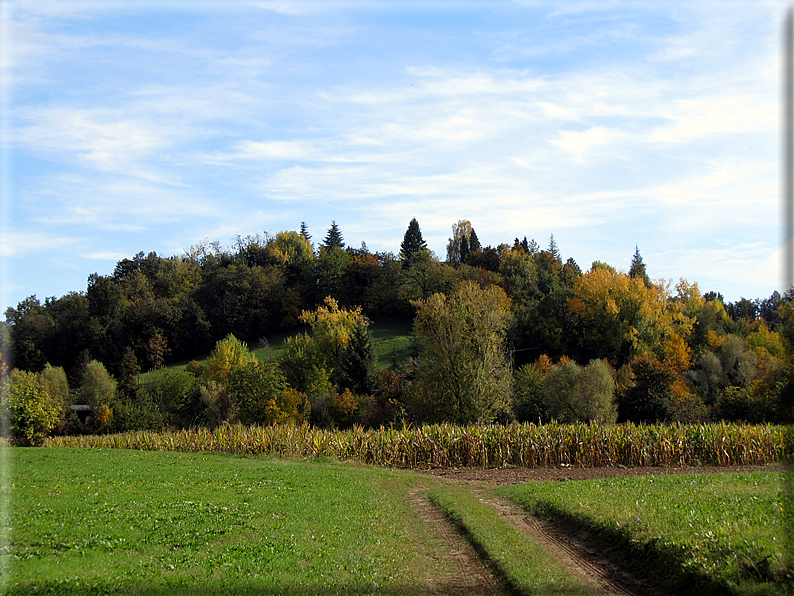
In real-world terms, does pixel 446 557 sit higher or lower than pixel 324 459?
higher

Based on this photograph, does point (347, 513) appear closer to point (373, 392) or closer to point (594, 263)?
point (373, 392)

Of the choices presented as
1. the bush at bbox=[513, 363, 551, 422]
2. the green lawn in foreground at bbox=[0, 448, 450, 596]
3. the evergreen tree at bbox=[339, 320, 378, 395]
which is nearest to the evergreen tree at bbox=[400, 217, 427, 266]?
the evergreen tree at bbox=[339, 320, 378, 395]

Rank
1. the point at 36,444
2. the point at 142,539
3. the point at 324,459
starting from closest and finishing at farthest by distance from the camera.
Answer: the point at 142,539 → the point at 324,459 → the point at 36,444

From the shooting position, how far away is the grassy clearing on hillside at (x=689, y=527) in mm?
6719

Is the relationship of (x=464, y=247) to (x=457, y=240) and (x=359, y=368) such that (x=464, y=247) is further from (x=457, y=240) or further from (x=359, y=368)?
(x=359, y=368)

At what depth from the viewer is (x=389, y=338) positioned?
82.1 meters

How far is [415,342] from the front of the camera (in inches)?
2514

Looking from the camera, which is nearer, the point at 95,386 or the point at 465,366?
the point at 465,366

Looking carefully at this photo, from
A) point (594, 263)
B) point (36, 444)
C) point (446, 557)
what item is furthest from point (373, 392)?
point (594, 263)

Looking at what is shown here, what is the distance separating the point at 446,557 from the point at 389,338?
72.5 meters

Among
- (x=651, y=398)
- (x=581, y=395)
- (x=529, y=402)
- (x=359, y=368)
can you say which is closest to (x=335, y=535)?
(x=651, y=398)

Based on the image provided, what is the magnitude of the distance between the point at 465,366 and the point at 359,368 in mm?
24661

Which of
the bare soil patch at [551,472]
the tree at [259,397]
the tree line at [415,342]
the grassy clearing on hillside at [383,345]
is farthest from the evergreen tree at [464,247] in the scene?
the bare soil patch at [551,472]

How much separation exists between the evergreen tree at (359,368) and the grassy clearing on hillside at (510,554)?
41959 mm
